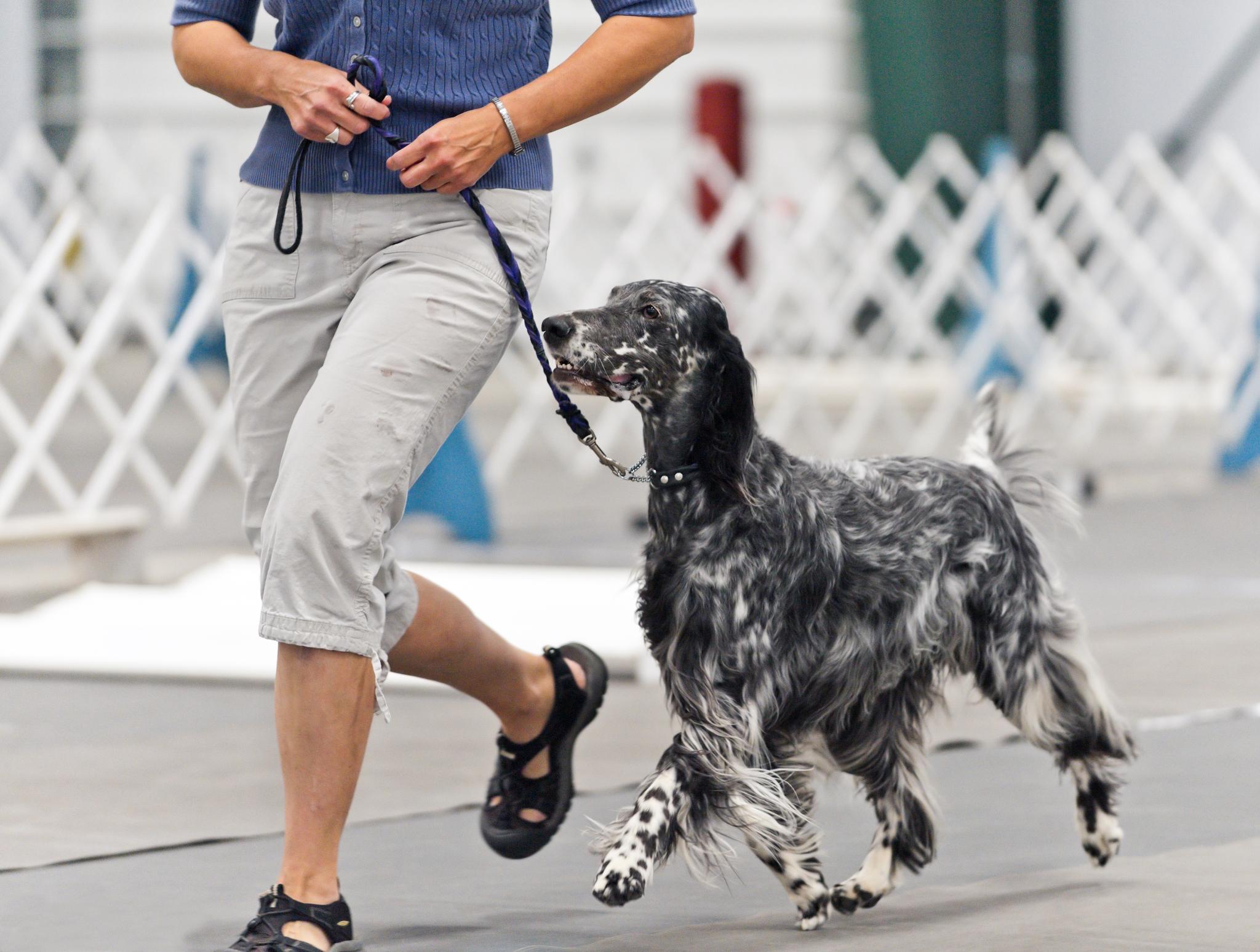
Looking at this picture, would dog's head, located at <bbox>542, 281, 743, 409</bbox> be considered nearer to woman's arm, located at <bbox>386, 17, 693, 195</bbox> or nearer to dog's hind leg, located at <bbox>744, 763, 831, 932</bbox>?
woman's arm, located at <bbox>386, 17, 693, 195</bbox>

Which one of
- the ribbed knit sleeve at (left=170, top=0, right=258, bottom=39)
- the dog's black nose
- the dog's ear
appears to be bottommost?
the dog's ear

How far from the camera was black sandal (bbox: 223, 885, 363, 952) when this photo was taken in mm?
2676

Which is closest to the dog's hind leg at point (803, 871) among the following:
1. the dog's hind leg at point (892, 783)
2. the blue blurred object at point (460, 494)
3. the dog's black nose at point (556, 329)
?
the dog's hind leg at point (892, 783)

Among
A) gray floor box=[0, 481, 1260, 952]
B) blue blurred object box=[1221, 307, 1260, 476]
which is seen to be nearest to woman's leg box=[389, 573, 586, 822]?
gray floor box=[0, 481, 1260, 952]

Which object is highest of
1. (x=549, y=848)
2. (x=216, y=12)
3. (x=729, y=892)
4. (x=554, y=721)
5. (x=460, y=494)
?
(x=216, y=12)

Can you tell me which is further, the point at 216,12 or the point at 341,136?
the point at 216,12

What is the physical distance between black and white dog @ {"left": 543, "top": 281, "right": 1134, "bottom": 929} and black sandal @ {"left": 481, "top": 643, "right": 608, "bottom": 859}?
0.44 metres

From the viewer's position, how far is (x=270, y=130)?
2982 mm

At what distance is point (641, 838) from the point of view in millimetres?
2752

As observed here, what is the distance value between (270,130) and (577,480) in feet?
23.5

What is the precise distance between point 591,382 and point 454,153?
0.35 metres

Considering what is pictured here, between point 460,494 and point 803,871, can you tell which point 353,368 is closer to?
point 803,871

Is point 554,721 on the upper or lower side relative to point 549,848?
upper

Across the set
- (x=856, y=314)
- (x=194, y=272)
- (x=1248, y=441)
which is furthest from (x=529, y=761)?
(x=856, y=314)
